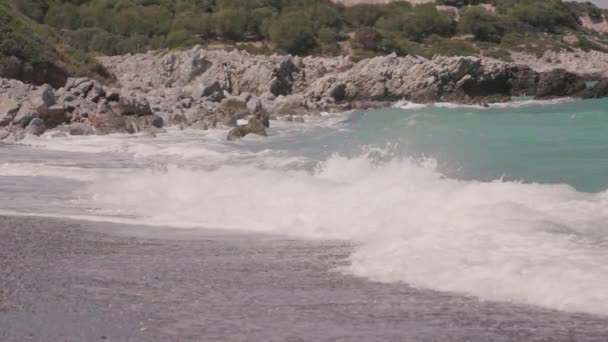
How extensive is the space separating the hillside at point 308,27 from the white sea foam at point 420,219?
56.5 m

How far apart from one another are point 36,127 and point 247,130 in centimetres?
688

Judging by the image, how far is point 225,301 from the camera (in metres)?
7.85

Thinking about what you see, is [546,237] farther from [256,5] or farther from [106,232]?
[256,5]

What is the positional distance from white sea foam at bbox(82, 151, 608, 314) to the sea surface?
0.02 metres

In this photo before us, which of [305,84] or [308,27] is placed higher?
[308,27]

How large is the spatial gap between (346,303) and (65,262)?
131 inches

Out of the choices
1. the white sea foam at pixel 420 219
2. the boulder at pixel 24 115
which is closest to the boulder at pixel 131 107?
the boulder at pixel 24 115

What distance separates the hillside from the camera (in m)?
85.6

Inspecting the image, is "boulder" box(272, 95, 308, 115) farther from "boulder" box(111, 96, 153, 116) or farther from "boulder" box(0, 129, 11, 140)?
"boulder" box(0, 129, 11, 140)

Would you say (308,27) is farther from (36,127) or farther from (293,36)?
(36,127)

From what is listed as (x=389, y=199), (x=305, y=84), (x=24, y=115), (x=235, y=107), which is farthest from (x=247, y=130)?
(x=305, y=84)

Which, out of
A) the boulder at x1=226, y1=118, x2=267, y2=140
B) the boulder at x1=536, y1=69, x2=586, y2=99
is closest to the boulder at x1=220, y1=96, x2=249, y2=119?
the boulder at x1=226, y1=118, x2=267, y2=140

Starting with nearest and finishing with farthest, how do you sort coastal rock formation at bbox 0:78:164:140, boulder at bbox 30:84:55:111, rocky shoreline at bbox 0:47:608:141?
coastal rock formation at bbox 0:78:164:140
boulder at bbox 30:84:55:111
rocky shoreline at bbox 0:47:608:141

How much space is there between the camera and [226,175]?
54.9 ft
